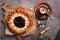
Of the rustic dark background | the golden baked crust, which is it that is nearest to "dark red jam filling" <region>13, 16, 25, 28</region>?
the golden baked crust

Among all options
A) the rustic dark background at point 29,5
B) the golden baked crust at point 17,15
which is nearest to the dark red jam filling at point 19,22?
the golden baked crust at point 17,15

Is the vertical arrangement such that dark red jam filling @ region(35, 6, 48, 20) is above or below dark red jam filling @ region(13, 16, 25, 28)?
above

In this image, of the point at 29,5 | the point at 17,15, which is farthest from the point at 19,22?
the point at 29,5

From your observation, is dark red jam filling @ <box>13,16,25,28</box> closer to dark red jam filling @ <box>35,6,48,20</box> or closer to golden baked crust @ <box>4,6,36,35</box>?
golden baked crust @ <box>4,6,36,35</box>

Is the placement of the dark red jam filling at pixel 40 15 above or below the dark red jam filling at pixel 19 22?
above

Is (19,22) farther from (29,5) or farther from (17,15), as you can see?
(29,5)

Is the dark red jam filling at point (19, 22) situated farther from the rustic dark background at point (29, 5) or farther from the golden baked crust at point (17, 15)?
the rustic dark background at point (29, 5)

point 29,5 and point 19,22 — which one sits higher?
point 29,5

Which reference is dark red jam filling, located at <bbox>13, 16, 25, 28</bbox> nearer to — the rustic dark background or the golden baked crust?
the golden baked crust
